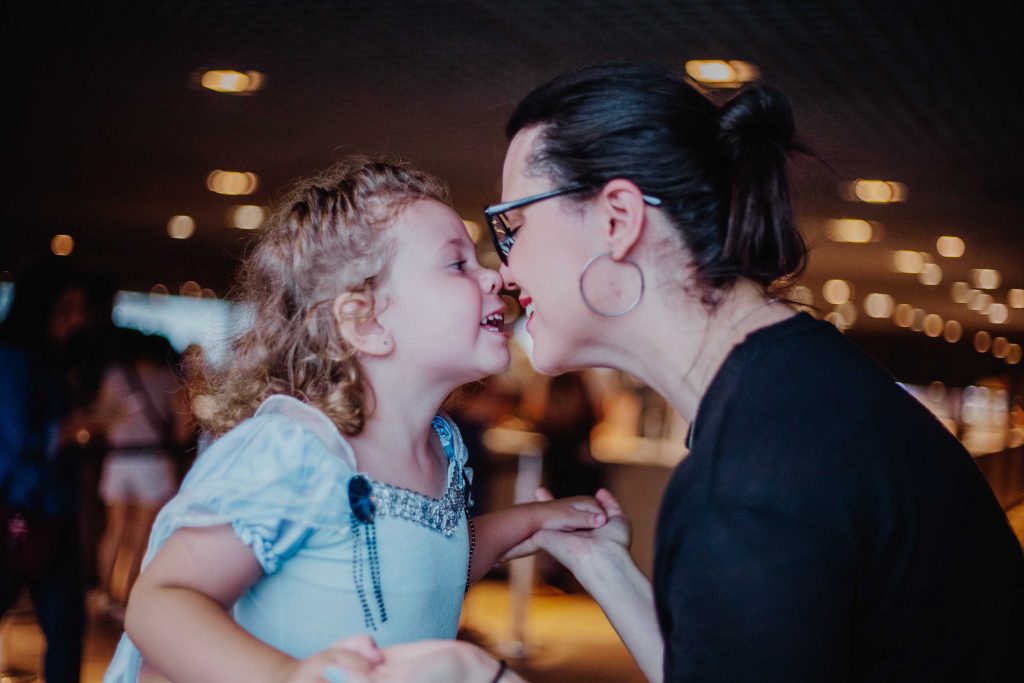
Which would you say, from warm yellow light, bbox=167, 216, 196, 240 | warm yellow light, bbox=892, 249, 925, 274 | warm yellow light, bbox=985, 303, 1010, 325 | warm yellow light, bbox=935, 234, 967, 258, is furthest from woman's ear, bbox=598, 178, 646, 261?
warm yellow light, bbox=985, 303, 1010, 325

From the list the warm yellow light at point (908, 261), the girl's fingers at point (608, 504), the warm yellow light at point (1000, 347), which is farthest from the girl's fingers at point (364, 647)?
the warm yellow light at point (1000, 347)

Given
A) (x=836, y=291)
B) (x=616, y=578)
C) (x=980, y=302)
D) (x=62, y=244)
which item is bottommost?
(x=616, y=578)

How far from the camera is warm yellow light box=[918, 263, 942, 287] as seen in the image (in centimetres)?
1053

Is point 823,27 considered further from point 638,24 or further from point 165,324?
point 165,324

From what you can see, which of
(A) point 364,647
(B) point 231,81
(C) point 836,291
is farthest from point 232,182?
(C) point 836,291

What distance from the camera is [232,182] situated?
865 cm

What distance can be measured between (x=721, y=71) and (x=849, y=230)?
4.55 m

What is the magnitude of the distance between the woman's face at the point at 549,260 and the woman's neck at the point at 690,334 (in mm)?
68

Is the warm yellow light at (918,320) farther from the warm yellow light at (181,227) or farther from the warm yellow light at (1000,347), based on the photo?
the warm yellow light at (181,227)

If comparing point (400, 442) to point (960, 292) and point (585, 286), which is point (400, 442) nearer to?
point (585, 286)

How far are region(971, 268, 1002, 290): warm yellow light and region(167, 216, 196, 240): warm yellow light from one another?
8922 millimetres

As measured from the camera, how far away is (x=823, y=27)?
388 cm

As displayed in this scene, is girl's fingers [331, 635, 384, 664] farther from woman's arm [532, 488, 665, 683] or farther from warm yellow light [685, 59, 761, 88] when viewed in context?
warm yellow light [685, 59, 761, 88]

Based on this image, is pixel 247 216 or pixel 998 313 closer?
pixel 247 216
